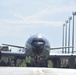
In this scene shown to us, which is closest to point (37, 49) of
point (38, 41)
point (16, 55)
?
point (38, 41)

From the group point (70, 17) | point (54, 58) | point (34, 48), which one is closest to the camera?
point (34, 48)

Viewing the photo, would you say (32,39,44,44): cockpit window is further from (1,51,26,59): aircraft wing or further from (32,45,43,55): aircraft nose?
(1,51,26,59): aircraft wing

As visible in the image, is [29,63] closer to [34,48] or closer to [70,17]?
[34,48]

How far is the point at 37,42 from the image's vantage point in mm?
51156

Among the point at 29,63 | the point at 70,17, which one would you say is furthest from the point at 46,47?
the point at 70,17

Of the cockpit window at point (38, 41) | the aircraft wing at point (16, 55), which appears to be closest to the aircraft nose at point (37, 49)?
the cockpit window at point (38, 41)

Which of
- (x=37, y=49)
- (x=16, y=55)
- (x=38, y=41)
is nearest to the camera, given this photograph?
(x=37, y=49)

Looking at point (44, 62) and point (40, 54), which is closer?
point (40, 54)

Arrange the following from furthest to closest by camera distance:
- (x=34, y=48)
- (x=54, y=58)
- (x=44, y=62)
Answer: (x=54, y=58)
(x=44, y=62)
(x=34, y=48)

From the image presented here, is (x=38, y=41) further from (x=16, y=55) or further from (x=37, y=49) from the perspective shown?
(x=16, y=55)

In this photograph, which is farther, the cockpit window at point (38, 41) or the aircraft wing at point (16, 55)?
the aircraft wing at point (16, 55)

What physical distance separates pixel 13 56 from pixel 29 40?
7217 millimetres

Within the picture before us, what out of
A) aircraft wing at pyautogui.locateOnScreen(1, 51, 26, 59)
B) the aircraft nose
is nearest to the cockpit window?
the aircraft nose

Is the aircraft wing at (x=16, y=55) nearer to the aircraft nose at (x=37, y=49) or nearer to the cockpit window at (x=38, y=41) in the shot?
the cockpit window at (x=38, y=41)
